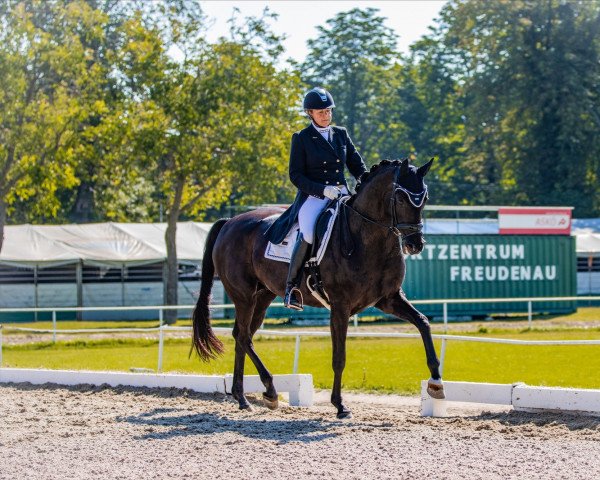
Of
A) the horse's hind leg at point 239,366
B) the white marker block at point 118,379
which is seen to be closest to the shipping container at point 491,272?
the white marker block at point 118,379

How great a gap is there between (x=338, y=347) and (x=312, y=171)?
5.80 feet

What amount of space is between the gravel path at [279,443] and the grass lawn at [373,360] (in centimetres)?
386

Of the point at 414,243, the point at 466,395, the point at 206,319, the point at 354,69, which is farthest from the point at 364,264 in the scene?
the point at 354,69

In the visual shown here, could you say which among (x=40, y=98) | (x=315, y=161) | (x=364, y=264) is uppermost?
(x=40, y=98)

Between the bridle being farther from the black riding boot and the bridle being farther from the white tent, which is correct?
the white tent

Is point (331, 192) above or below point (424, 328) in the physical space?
above

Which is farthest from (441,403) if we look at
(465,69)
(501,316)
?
(465,69)

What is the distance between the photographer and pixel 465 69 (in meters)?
71.1

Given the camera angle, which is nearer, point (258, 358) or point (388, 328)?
point (258, 358)

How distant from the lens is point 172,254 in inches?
1347

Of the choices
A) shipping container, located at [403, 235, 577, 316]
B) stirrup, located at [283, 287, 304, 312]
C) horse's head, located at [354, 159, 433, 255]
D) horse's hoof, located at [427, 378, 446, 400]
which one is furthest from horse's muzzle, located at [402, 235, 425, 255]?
shipping container, located at [403, 235, 577, 316]

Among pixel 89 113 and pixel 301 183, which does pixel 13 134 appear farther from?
pixel 301 183

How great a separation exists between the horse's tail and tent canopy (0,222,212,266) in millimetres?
25080

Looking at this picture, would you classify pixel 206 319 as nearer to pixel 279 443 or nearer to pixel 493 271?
pixel 279 443
